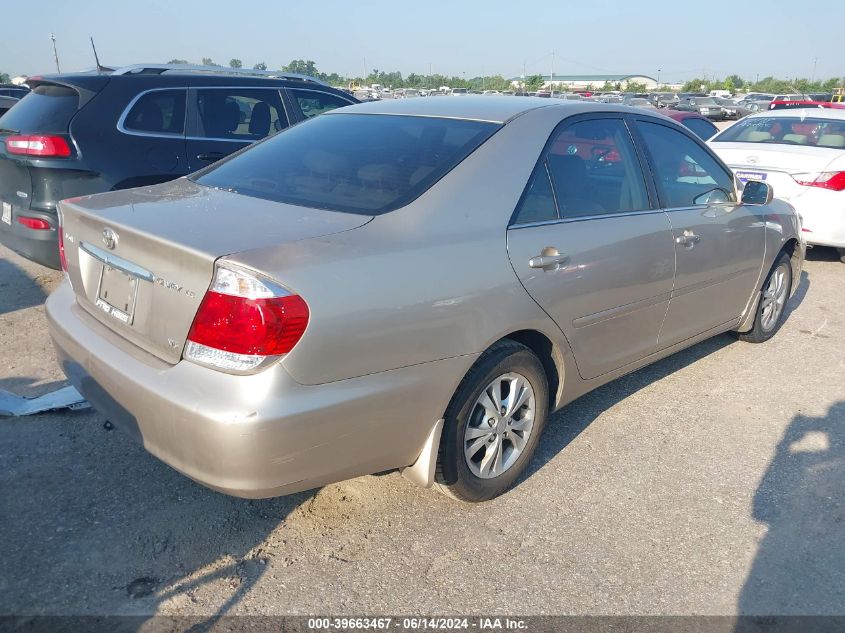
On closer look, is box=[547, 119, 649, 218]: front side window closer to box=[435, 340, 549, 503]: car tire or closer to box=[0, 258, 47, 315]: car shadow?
box=[435, 340, 549, 503]: car tire

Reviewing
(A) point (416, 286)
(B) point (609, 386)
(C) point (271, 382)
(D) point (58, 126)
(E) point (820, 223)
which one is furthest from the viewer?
(E) point (820, 223)

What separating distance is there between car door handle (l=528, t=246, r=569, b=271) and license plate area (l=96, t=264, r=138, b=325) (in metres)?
1.52

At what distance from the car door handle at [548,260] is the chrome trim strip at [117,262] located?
4.79ft

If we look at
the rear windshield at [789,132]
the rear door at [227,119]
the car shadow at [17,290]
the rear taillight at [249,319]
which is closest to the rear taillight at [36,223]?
the car shadow at [17,290]

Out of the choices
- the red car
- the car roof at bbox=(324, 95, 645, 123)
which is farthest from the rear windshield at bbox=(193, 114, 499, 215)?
the red car

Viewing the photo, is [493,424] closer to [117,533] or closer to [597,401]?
[597,401]

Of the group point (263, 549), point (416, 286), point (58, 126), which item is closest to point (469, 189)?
point (416, 286)

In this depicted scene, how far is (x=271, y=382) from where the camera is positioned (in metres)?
2.21

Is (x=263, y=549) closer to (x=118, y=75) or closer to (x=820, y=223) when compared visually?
(x=118, y=75)

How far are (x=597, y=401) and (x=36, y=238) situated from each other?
3877 millimetres

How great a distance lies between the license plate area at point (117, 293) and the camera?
2.56 meters

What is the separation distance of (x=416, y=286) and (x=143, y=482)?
5.09ft

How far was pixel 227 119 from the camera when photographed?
596 cm

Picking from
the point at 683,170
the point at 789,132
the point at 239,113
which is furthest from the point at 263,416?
the point at 789,132
